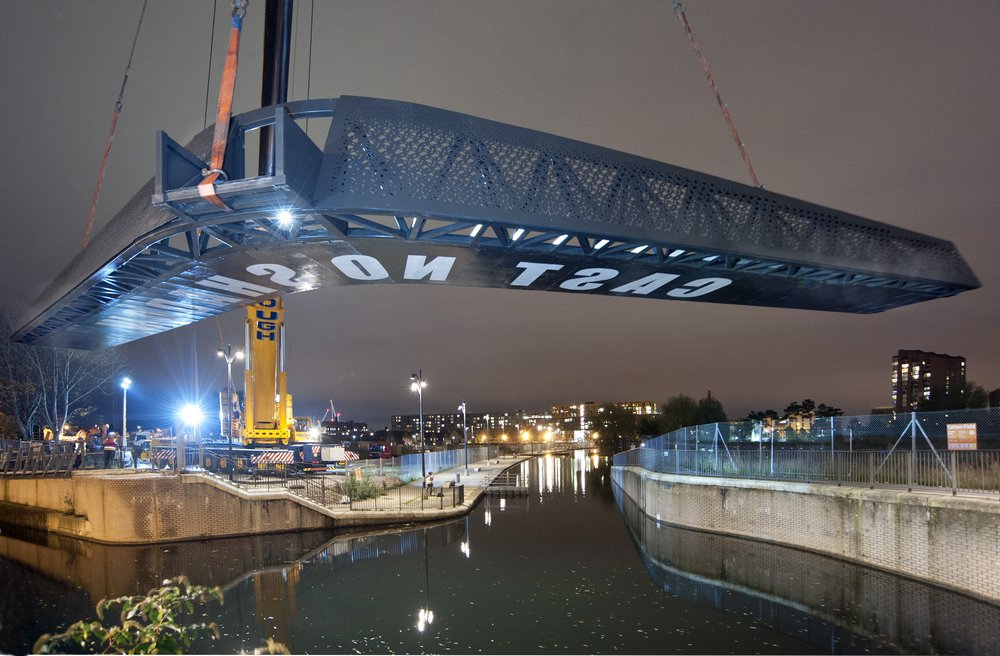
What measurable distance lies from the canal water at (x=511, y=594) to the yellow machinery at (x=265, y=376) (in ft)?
33.9

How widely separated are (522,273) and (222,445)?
31.7m

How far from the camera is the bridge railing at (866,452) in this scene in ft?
66.9

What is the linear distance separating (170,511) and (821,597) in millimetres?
27318

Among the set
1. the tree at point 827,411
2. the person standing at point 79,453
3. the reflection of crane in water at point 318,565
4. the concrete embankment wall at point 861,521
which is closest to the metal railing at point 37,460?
the person standing at point 79,453

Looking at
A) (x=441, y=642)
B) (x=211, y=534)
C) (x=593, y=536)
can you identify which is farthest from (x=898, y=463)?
(x=211, y=534)

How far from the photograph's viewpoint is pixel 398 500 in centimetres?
3838

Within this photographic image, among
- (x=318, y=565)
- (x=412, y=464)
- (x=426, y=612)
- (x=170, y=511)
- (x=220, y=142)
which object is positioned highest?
(x=220, y=142)

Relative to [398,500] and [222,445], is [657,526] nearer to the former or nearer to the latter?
[398,500]

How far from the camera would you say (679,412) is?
9800 cm

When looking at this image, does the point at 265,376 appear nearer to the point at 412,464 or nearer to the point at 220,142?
the point at 412,464

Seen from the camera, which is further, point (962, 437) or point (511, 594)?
point (511, 594)

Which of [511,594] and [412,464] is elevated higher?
[511,594]

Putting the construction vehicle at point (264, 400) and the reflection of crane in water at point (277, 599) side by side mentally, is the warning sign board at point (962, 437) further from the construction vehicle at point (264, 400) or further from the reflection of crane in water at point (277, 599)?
the construction vehicle at point (264, 400)

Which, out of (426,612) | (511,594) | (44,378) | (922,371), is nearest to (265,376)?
(511,594)
